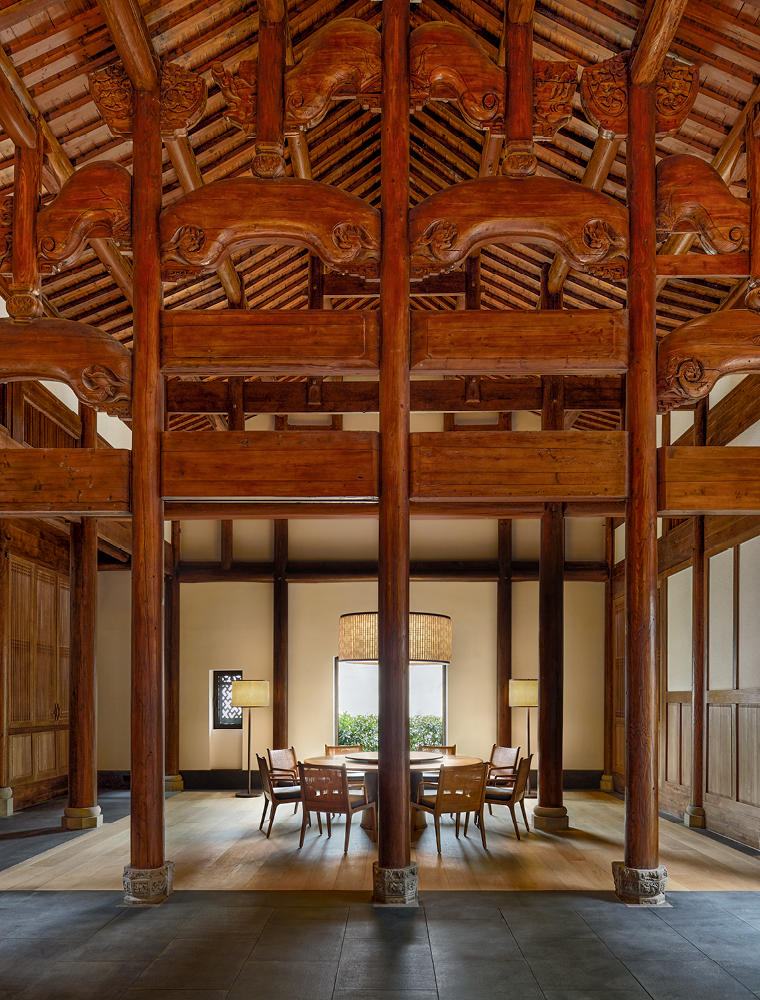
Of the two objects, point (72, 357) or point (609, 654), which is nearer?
point (72, 357)

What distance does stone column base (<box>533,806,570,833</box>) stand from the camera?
8.99 metres

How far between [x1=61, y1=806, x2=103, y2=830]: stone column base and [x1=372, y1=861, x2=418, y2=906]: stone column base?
13.0ft

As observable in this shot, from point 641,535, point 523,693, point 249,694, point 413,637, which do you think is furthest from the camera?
point 249,694

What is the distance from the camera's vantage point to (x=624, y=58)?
250 inches

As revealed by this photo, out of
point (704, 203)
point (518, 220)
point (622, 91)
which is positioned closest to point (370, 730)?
point (518, 220)

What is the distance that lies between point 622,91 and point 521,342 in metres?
1.76

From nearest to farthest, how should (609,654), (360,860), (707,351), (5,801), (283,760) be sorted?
(707,351), (360,860), (5,801), (283,760), (609,654)

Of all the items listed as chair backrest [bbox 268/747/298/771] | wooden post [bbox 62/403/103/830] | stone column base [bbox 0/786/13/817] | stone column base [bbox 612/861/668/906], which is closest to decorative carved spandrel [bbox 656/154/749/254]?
stone column base [bbox 612/861/668/906]

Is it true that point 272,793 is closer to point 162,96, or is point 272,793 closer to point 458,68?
point 162,96

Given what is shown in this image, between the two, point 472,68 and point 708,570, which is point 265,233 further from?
point 708,570

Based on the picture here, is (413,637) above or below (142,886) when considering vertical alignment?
above

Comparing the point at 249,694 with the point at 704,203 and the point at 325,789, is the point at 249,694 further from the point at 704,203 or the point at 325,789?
the point at 704,203

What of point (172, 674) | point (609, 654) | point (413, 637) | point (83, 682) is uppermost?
point (413, 637)

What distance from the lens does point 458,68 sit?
634cm
